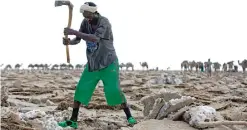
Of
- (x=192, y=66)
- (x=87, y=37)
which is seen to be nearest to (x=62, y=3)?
(x=87, y=37)

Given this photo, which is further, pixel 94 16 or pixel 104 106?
pixel 104 106

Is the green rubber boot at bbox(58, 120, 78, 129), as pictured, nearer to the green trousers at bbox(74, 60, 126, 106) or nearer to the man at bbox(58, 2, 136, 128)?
the man at bbox(58, 2, 136, 128)

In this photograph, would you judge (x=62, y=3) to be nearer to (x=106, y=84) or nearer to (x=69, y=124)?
(x=106, y=84)

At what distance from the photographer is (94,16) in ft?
16.5

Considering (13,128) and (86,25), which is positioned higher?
(86,25)

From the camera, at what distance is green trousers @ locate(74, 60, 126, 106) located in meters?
5.18

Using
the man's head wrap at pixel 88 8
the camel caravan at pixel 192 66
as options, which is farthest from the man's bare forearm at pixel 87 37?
the camel caravan at pixel 192 66

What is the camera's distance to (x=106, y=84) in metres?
5.21

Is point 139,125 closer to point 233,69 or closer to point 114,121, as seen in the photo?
point 114,121

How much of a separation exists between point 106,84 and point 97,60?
332 millimetres

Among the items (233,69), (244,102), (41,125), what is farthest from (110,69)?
(233,69)

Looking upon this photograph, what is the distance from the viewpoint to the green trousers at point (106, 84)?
17.0ft

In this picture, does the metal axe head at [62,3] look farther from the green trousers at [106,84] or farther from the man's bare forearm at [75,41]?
the green trousers at [106,84]

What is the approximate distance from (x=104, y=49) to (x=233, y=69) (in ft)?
173
